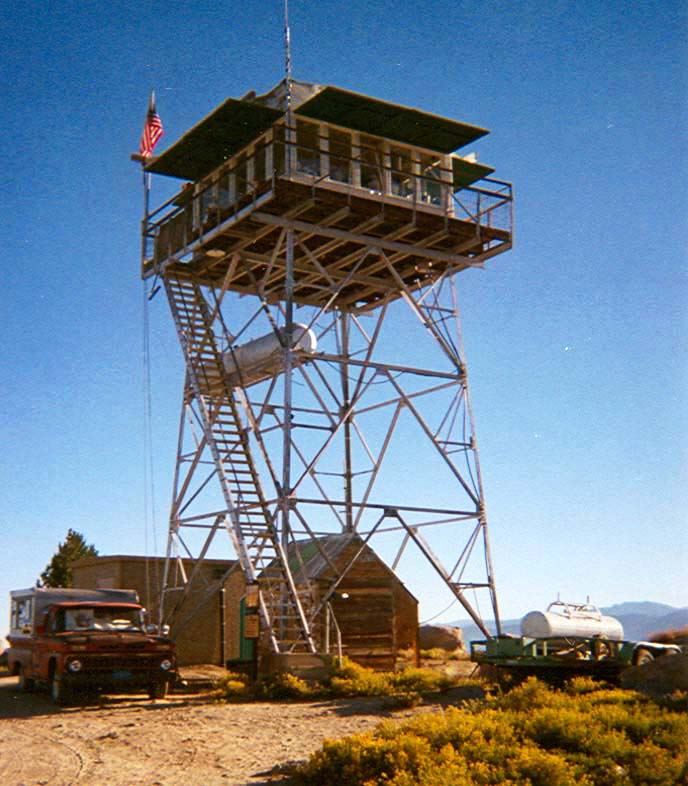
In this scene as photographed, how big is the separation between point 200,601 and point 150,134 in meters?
13.9

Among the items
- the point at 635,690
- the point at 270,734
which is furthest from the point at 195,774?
the point at 635,690

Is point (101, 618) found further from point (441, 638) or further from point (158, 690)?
point (441, 638)

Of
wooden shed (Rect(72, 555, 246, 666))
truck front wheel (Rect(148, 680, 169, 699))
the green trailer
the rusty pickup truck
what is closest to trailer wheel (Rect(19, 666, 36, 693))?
the rusty pickup truck

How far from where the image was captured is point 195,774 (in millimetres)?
13258

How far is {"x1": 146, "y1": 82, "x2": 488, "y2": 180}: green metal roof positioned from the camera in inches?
1080

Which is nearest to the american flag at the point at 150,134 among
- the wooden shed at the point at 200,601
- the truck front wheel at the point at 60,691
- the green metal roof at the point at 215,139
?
the green metal roof at the point at 215,139

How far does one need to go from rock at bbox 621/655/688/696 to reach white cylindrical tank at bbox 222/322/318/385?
41.5 ft

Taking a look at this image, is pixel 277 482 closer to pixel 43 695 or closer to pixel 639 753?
pixel 43 695

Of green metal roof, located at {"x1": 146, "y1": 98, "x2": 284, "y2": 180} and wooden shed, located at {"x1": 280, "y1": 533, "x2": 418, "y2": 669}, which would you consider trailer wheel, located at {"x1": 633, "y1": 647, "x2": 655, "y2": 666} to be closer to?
wooden shed, located at {"x1": 280, "y1": 533, "x2": 418, "y2": 669}

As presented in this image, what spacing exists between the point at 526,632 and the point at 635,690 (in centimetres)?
1045

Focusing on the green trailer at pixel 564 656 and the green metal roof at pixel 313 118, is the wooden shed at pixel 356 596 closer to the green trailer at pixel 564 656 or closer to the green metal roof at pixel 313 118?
the green trailer at pixel 564 656

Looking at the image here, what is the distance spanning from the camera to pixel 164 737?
1617 centimetres

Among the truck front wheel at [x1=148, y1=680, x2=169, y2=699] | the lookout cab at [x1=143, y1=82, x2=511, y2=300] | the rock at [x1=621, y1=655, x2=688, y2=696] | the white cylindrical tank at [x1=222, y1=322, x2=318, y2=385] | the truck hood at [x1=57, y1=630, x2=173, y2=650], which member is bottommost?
the truck front wheel at [x1=148, y1=680, x2=169, y2=699]

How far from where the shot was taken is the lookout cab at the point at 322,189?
1077 inches
